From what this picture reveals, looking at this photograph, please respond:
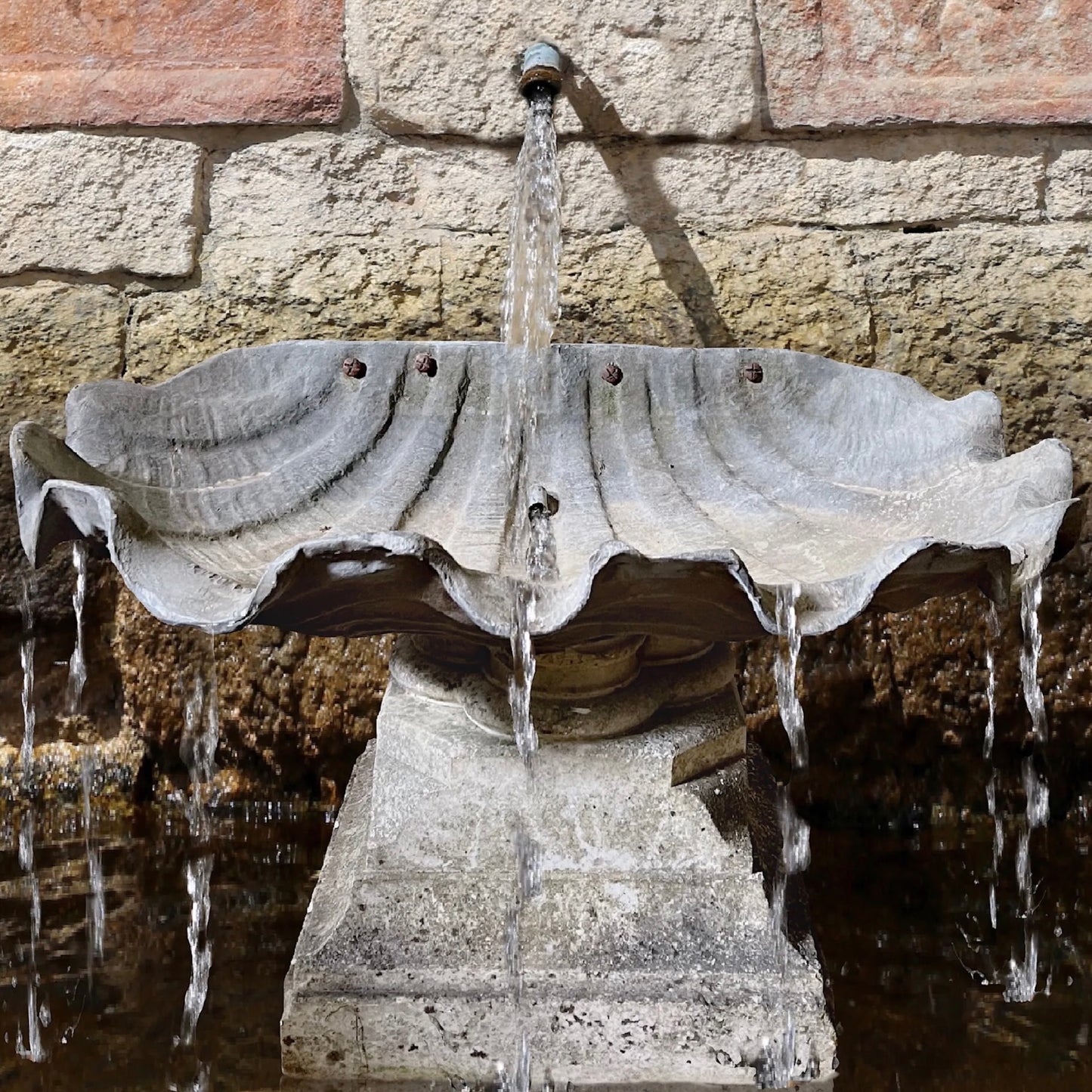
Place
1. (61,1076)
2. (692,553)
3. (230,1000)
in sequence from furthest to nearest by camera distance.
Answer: (230,1000), (61,1076), (692,553)

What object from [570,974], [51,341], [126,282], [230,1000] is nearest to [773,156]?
[126,282]

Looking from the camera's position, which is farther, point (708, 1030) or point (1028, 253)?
point (1028, 253)

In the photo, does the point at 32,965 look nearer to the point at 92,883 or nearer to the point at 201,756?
the point at 92,883

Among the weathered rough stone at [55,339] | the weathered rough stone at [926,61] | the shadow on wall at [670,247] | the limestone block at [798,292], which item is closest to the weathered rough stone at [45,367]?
the weathered rough stone at [55,339]

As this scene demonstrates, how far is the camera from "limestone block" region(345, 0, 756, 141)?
2.27 meters

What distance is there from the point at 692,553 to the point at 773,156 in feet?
4.56

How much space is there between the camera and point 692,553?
A: 3.80 feet

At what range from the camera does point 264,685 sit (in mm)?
2439

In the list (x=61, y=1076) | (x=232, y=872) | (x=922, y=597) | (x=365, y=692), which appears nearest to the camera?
(x=922, y=597)

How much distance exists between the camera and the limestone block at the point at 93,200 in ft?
7.70

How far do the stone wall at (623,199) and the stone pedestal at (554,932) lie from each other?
1.01 meters

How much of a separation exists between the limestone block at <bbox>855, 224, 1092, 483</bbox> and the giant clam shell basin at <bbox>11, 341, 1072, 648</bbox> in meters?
0.51

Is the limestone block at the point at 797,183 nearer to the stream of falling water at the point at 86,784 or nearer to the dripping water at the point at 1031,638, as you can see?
the dripping water at the point at 1031,638

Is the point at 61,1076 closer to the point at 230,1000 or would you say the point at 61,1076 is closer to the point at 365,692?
the point at 230,1000
